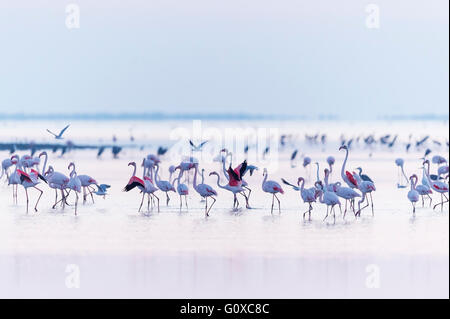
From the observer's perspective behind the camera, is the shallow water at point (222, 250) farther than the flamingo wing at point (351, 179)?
No

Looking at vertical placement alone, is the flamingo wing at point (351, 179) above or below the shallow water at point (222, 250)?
above

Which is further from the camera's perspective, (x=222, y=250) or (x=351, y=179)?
(x=351, y=179)

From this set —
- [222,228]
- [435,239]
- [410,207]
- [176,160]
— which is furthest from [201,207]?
[176,160]

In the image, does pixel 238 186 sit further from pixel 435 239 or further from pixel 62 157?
pixel 62 157

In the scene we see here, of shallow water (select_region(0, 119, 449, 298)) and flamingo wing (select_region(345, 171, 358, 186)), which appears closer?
shallow water (select_region(0, 119, 449, 298))

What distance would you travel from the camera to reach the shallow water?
6.80 meters

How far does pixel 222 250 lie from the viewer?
8023 mm

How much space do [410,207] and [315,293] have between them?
4296 mm

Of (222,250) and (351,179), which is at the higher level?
(351,179)

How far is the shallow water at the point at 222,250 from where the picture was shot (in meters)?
6.80

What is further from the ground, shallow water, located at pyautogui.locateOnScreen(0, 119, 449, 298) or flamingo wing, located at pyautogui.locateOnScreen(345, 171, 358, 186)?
flamingo wing, located at pyautogui.locateOnScreen(345, 171, 358, 186)

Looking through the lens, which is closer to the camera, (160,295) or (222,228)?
(160,295)

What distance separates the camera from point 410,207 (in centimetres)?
1065

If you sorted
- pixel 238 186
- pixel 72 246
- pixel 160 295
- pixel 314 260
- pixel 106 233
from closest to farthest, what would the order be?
pixel 160 295 < pixel 314 260 < pixel 72 246 < pixel 106 233 < pixel 238 186
